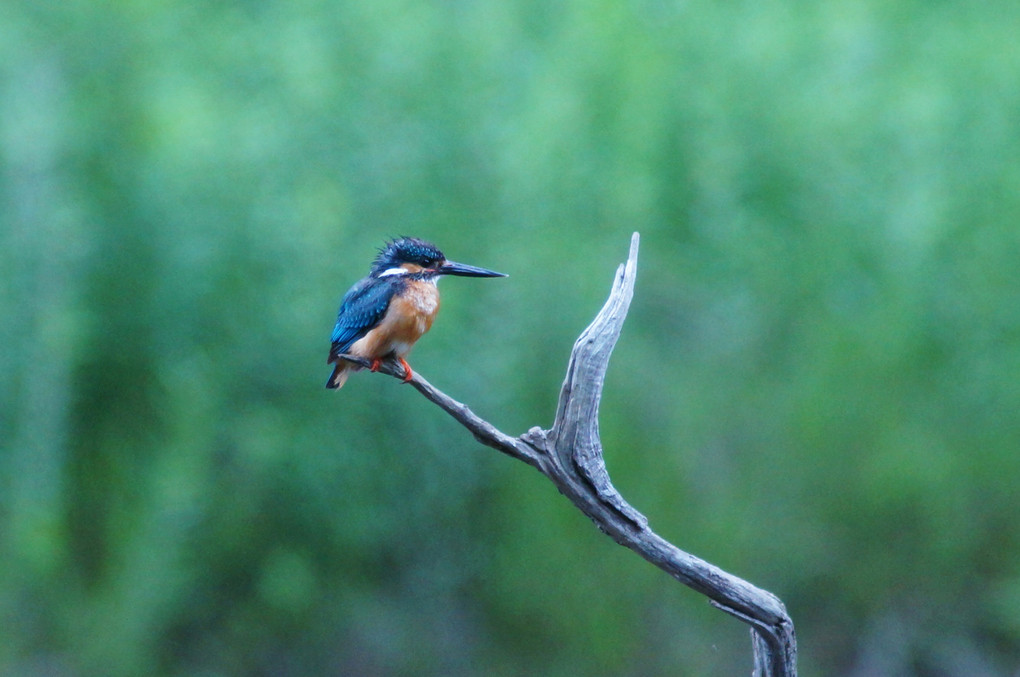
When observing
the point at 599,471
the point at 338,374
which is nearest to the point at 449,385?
the point at 338,374

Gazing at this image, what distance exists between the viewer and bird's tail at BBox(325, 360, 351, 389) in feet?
7.55

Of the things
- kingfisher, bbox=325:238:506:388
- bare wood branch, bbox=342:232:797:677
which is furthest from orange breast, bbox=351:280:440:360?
bare wood branch, bbox=342:232:797:677

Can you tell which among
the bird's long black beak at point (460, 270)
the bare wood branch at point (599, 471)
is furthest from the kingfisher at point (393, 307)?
the bare wood branch at point (599, 471)

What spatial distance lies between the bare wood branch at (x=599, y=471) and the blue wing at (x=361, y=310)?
2.62 feet

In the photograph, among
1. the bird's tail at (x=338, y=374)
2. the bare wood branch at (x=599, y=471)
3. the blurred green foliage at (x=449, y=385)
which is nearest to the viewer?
the bare wood branch at (x=599, y=471)

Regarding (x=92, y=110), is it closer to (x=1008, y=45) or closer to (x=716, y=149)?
(x=716, y=149)

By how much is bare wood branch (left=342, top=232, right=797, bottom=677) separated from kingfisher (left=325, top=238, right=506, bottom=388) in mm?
685

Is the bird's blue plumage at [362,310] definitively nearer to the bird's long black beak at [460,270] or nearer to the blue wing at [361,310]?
the blue wing at [361,310]

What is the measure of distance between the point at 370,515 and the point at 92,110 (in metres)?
1.59

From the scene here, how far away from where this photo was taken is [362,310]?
224 centimetres

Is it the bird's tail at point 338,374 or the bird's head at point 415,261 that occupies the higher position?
the bird's head at point 415,261

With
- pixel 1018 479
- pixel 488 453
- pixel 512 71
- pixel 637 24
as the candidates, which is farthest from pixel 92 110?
pixel 1018 479

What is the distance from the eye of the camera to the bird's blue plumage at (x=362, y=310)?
2201mm

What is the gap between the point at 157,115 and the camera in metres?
3.15
